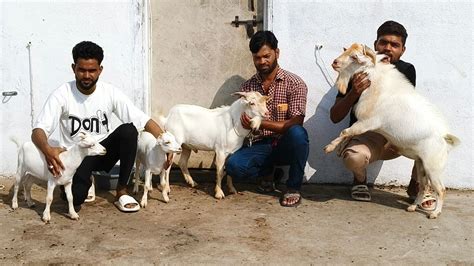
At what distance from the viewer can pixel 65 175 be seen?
4.45m

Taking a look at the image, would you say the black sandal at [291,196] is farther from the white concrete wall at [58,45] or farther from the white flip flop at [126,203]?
the white concrete wall at [58,45]

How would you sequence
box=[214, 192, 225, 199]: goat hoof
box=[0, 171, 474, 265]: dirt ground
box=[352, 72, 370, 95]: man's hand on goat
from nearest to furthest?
box=[0, 171, 474, 265]: dirt ground, box=[352, 72, 370, 95]: man's hand on goat, box=[214, 192, 225, 199]: goat hoof

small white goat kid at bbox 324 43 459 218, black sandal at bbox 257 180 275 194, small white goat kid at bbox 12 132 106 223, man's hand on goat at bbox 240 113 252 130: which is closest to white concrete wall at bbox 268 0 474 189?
small white goat kid at bbox 324 43 459 218

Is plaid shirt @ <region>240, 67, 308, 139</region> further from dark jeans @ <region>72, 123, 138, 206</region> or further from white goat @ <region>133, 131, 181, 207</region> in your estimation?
dark jeans @ <region>72, 123, 138, 206</region>

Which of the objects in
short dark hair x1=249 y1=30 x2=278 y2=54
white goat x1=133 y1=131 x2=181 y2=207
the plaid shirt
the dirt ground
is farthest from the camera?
the plaid shirt

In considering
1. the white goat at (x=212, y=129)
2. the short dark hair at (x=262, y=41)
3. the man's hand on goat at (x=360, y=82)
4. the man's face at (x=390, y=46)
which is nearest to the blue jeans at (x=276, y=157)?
the white goat at (x=212, y=129)

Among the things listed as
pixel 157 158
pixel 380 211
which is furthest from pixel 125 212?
pixel 380 211

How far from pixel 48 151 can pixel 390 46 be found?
118 inches

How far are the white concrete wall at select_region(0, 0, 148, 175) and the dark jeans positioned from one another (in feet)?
2.92

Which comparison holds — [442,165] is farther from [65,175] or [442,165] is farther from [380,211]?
[65,175]

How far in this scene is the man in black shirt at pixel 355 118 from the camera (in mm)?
4930

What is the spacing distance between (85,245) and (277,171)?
86.2 inches

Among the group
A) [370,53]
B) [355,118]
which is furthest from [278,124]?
[370,53]

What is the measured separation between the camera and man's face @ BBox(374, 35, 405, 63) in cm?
496
